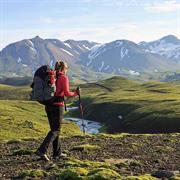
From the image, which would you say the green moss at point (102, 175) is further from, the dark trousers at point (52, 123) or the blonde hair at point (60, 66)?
the blonde hair at point (60, 66)

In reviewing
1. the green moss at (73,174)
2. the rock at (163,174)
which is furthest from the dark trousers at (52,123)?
the rock at (163,174)

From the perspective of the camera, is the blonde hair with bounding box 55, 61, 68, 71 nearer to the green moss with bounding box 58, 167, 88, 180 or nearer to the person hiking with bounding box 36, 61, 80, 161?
the person hiking with bounding box 36, 61, 80, 161

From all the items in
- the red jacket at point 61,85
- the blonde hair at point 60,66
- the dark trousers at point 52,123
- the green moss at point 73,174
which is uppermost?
the blonde hair at point 60,66

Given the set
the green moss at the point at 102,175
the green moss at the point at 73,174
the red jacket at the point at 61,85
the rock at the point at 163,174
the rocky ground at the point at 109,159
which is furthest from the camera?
the red jacket at the point at 61,85

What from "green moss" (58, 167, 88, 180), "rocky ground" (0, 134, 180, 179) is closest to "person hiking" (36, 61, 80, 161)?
"rocky ground" (0, 134, 180, 179)

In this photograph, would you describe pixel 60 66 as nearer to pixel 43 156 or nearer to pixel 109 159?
pixel 43 156

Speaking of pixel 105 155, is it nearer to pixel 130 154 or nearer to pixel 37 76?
pixel 130 154

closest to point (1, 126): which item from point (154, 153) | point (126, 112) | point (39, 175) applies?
point (154, 153)

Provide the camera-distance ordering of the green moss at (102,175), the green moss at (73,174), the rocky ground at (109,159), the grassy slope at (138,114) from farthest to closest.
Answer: the grassy slope at (138,114), the rocky ground at (109,159), the green moss at (73,174), the green moss at (102,175)

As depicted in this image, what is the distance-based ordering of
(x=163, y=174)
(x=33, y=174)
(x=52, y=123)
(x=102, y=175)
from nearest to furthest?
(x=102, y=175), (x=33, y=174), (x=163, y=174), (x=52, y=123)

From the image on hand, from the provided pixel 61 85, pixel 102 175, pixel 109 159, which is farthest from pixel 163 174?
pixel 61 85

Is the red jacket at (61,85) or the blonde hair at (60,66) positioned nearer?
the red jacket at (61,85)

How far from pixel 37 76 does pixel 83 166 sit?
4.97m

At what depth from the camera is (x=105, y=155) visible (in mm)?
24875
